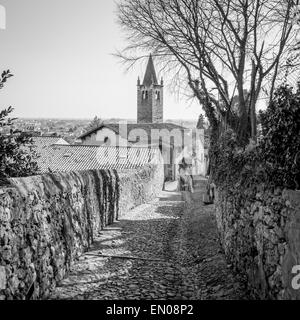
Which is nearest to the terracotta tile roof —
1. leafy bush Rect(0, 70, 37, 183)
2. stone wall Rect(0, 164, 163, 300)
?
stone wall Rect(0, 164, 163, 300)

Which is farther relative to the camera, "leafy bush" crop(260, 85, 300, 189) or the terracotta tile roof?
the terracotta tile roof

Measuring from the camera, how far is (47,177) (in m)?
5.92

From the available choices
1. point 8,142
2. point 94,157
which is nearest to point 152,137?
point 94,157

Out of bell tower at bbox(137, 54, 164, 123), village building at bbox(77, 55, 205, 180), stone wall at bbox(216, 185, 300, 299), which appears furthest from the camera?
bell tower at bbox(137, 54, 164, 123)

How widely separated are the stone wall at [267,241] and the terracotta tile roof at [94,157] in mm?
23867

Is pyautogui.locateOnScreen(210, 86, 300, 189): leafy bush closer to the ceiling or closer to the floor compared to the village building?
closer to the floor

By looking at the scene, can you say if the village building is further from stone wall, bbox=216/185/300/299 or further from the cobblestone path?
stone wall, bbox=216/185/300/299

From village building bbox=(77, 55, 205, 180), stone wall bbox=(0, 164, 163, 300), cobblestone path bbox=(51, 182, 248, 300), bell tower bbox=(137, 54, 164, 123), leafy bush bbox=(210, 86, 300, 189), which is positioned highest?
bell tower bbox=(137, 54, 164, 123)

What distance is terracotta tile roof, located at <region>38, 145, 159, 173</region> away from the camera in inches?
1200

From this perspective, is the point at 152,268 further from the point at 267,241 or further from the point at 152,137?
the point at 152,137

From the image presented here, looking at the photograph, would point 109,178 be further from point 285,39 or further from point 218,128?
point 285,39

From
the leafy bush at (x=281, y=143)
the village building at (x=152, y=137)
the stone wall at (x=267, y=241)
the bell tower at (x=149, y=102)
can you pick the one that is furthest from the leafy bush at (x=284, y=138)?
the bell tower at (x=149, y=102)

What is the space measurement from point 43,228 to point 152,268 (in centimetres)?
265

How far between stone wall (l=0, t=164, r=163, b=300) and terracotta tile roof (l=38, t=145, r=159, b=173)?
2112 centimetres
